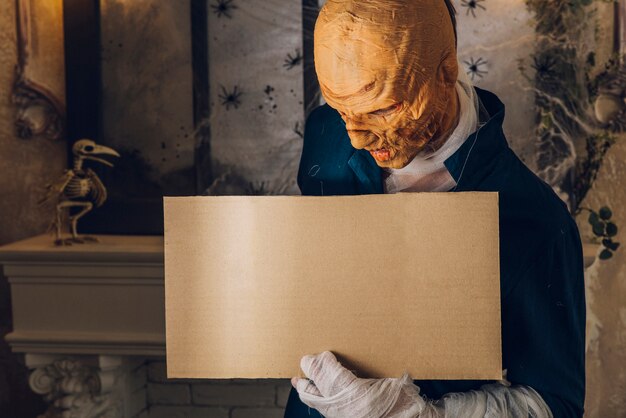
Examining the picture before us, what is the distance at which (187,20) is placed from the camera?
7.06ft

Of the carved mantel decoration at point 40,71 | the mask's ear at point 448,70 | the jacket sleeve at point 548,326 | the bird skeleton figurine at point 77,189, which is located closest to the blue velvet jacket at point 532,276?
the jacket sleeve at point 548,326

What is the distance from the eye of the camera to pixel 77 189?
81.7 inches

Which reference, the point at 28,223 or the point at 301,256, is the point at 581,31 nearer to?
the point at 301,256

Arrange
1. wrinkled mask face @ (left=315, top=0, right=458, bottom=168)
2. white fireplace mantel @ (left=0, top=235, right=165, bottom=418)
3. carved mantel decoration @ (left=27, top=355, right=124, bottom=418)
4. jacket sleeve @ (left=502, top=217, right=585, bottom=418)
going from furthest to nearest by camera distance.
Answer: carved mantel decoration @ (left=27, top=355, right=124, bottom=418), white fireplace mantel @ (left=0, top=235, right=165, bottom=418), jacket sleeve @ (left=502, top=217, right=585, bottom=418), wrinkled mask face @ (left=315, top=0, right=458, bottom=168)

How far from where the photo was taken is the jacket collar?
1.05 metres

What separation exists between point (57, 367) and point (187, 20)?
1.02 metres

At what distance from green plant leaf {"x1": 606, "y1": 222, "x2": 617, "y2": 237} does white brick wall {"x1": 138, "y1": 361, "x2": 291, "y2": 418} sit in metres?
1.03

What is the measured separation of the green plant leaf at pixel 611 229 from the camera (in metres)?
2.14

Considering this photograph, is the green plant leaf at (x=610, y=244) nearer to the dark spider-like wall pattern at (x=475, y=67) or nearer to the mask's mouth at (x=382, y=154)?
the dark spider-like wall pattern at (x=475, y=67)

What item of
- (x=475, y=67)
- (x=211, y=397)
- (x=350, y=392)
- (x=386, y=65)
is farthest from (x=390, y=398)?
(x=211, y=397)

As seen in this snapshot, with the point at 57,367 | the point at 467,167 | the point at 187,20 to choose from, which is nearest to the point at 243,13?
the point at 187,20

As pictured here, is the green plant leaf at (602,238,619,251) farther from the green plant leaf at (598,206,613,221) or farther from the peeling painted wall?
the peeling painted wall

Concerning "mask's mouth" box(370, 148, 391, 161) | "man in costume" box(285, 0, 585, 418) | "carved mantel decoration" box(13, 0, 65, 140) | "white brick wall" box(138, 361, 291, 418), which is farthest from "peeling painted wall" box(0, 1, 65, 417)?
"mask's mouth" box(370, 148, 391, 161)

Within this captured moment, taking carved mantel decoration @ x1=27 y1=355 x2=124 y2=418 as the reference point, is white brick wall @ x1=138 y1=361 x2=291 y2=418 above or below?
below
